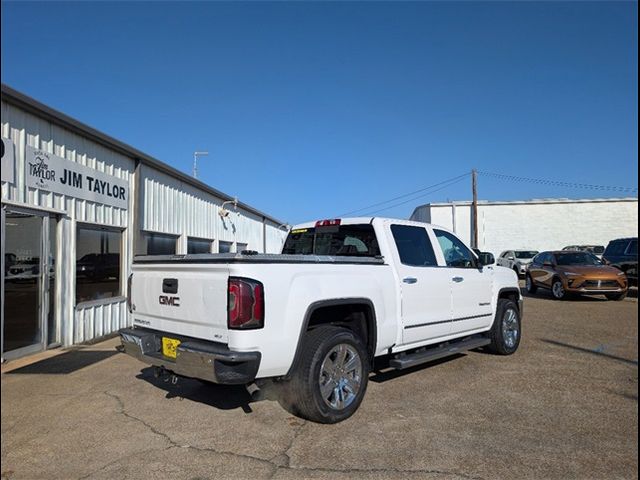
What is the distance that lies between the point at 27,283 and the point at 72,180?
188 centimetres

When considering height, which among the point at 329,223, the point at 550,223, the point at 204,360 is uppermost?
the point at 550,223

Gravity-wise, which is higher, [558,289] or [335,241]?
[335,241]

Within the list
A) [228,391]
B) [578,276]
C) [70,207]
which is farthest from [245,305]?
[578,276]

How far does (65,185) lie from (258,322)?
5.62 m

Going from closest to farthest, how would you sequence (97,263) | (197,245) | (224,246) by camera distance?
(97,263) → (197,245) → (224,246)

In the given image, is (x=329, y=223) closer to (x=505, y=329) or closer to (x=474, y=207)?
(x=505, y=329)

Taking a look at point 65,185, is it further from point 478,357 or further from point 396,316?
point 478,357

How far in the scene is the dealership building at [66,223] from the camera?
268 inches

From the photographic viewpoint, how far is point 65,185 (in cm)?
778

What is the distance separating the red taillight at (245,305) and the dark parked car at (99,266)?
18.3 feet

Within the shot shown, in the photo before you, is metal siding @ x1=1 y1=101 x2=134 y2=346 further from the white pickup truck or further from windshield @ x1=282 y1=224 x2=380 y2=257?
windshield @ x1=282 y1=224 x2=380 y2=257

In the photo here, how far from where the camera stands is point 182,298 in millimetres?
4324

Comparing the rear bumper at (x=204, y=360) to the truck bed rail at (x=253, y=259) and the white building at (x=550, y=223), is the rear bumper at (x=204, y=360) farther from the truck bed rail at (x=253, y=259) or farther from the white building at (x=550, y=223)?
the white building at (x=550, y=223)

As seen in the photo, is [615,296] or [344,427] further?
[615,296]
